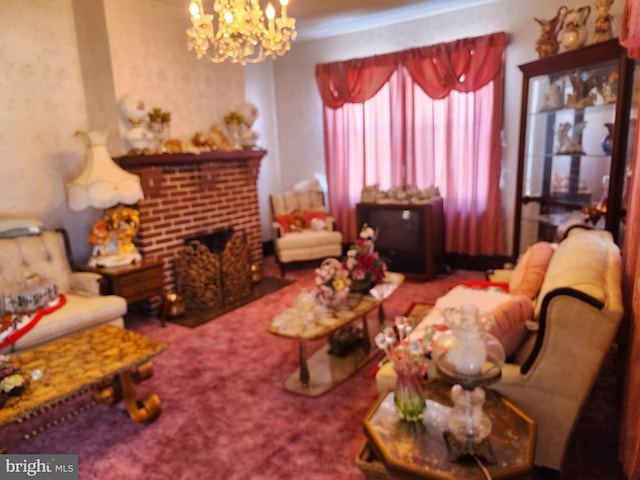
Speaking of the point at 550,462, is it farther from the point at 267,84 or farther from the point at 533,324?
the point at 267,84

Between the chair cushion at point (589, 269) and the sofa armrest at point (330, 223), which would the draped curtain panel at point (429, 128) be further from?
the chair cushion at point (589, 269)

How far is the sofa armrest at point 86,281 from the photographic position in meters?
3.37

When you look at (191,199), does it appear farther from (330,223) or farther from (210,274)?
(330,223)

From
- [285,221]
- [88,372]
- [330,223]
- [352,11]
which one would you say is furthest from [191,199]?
[352,11]

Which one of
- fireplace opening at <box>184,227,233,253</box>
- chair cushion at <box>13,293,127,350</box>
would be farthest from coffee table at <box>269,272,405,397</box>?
fireplace opening at <box>184,227,233,253</box>

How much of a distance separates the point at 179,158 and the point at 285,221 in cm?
155

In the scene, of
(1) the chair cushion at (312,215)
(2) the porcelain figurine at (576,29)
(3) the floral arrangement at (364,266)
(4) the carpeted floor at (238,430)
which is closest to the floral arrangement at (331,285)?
(3) the floral arrangement at (364,266)

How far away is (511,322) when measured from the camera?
1860 millimetres

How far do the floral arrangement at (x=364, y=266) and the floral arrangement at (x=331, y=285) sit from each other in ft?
0.66

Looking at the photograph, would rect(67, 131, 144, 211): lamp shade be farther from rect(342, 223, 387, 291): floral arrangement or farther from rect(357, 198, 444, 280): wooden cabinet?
rect(357, 198, 444, 280): wooden cabinet

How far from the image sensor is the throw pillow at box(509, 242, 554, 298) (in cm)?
256

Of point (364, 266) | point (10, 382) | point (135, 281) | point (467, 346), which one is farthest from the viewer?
point (135, 281)

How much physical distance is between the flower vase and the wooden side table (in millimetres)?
2602

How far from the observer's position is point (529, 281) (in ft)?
8.48
